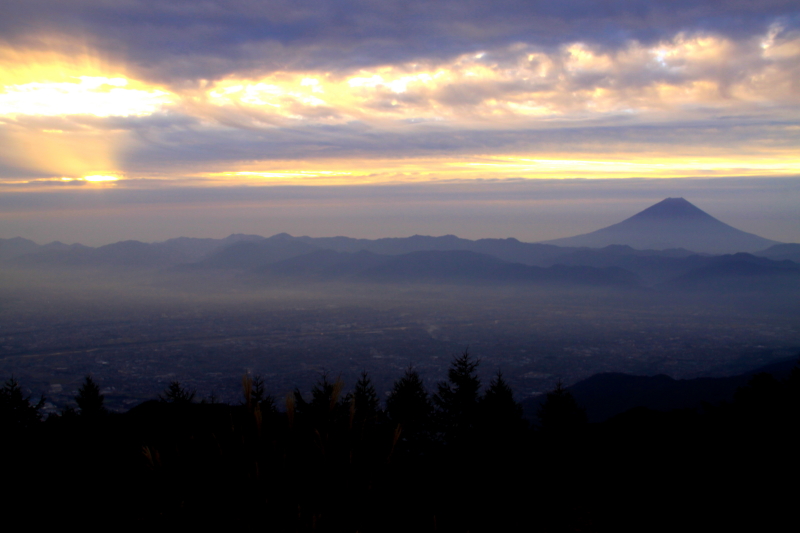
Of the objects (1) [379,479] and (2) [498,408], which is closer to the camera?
(1) [379,479]

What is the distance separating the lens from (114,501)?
16.9ft

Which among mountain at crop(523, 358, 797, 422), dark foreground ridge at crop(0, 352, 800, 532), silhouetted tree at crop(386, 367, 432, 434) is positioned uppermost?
dark foreground ridge at crop(0, 352, 800, 532)

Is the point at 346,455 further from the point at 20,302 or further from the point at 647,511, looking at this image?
the point at 20,302

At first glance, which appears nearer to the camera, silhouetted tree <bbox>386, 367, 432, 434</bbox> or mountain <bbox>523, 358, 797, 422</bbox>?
silhouetted tree <bbox>386, 367, 432, 434</bbox>

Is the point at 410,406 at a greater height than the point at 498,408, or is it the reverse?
the point at 498,408

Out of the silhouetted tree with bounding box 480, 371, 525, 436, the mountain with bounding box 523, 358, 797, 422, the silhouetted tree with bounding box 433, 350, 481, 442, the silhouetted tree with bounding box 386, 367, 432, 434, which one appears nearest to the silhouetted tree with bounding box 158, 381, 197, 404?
the silhouetted tree with bounding box 386, 367, 432, 434

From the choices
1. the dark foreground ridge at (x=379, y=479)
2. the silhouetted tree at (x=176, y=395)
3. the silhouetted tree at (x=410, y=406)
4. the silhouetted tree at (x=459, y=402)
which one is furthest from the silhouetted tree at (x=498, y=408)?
the silhouetted tree at (x=176, y=395)

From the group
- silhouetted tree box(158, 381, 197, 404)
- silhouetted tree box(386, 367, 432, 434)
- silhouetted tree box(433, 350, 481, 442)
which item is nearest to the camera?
silhouetted tree box(433, 350, 481, 442)

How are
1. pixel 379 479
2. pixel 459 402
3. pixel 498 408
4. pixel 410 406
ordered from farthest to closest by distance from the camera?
1. pixel 459 402
2. pixel 410 406
3. pixel 498 408
4. pixel 379 479

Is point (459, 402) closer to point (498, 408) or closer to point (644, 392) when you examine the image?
point (498, 408)

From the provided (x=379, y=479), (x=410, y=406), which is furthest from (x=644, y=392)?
(x=379, y=479)

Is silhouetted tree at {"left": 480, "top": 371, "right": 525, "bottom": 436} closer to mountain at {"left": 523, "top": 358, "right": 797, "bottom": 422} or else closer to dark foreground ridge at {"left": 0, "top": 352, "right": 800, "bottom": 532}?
dark foreground ridge at {"left": 0, "top": 352, "right": 800, "bottom": 532}

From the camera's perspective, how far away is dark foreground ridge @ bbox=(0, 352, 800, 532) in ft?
15.6

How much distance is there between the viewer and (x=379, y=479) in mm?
5324
